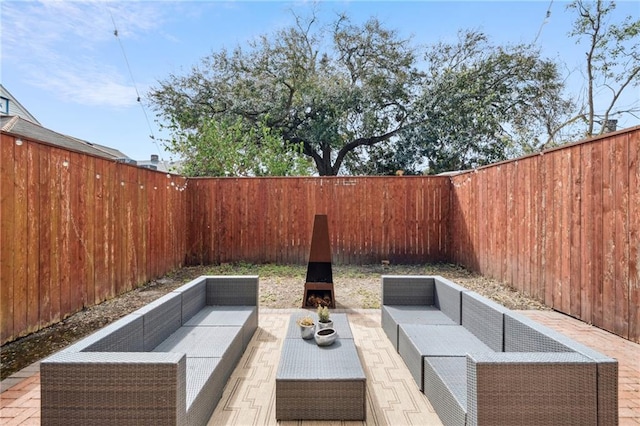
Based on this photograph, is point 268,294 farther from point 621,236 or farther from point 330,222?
point 621,236

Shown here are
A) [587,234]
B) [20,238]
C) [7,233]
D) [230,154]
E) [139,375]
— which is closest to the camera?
[139,375]

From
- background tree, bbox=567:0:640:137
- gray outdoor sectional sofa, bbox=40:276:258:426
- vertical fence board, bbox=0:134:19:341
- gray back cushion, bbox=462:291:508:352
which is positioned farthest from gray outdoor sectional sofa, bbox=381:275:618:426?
background tree, bbox=567:0:640:137

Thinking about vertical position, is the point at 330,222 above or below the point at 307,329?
above

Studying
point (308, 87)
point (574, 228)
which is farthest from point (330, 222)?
point (308, 87)

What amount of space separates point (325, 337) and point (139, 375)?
50.5 inches

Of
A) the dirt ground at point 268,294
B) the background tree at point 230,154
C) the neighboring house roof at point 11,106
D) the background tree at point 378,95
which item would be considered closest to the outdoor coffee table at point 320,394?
the dirt ground at point 268,294

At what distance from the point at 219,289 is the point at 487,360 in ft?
8.95

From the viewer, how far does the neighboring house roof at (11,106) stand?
31.7ft

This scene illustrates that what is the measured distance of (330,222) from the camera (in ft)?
23.6

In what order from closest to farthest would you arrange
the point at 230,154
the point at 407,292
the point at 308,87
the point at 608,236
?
the point at 608,236
the point at 407,292
the point at 230,154
the point at 308,87

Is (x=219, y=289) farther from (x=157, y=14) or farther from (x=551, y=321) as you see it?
(x=157, y=14)

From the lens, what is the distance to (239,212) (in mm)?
7266

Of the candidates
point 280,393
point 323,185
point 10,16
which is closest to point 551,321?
point 280,393

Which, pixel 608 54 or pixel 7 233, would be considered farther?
pixel 608 54
